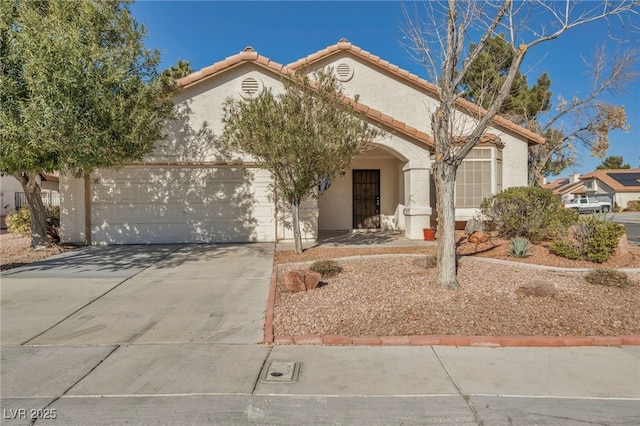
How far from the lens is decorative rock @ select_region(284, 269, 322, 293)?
6.66m

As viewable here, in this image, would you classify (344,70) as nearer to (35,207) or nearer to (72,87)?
(72,87)

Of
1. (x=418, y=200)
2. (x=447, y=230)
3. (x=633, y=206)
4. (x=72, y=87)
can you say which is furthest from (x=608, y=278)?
(x=633, y=206)

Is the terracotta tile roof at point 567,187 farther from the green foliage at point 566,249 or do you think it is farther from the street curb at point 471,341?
the street curb at point 471,341

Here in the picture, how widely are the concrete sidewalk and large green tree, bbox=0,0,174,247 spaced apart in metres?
3.47

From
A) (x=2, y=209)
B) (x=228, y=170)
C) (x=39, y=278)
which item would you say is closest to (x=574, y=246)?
(x=228, y=170)

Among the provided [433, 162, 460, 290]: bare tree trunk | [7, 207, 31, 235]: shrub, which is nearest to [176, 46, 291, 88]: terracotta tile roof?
[433, 162, 460, 290]: bare tree trunk

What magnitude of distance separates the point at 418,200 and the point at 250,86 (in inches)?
254

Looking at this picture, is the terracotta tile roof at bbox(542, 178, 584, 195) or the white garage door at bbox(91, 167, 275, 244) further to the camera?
the terracotta tile roof at bbox(542, 178, 584, 195)

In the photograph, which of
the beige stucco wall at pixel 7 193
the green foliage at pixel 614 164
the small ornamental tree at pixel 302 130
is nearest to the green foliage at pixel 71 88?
the small ornamental tree at pixel 302 130

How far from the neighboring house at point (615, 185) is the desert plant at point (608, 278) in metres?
44.7

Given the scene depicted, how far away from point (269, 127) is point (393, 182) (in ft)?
25.1

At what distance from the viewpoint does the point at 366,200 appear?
1489 cm

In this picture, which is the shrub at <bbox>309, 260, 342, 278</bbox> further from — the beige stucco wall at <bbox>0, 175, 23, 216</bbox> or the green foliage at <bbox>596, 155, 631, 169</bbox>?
the green foliage at <bbox>596, 155, 631, 169</bbox>

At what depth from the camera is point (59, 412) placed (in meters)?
3.33
